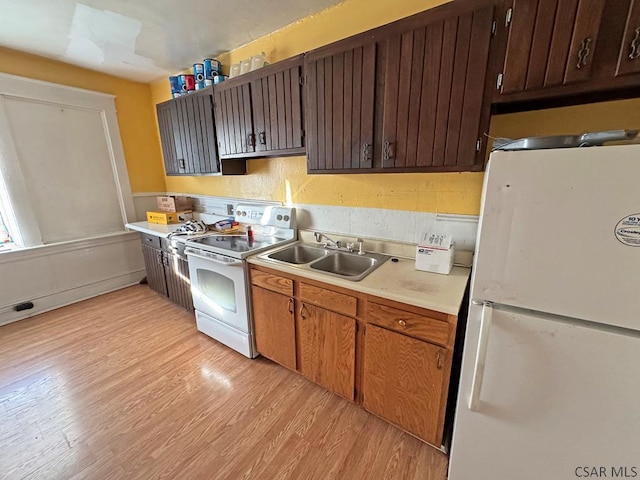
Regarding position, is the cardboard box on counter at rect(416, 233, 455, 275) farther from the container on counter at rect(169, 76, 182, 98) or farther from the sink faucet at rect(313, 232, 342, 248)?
the container on counter at rect(169, 76, 182, 98)

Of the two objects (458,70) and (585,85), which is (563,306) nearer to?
(585,85)

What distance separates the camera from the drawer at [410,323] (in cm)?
120

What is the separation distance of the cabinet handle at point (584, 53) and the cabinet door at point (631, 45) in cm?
9

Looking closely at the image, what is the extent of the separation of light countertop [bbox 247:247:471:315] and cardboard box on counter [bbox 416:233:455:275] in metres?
0.04

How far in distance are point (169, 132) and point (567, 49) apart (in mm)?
3204

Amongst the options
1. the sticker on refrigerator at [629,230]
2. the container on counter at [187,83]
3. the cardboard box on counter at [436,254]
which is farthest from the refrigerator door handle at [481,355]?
the container on counter at [187,83]

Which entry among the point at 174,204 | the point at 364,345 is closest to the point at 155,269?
the point at 174,204

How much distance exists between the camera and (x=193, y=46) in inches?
92.0

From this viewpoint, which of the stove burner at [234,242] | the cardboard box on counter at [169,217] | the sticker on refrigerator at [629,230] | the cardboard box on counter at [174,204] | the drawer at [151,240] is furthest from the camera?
the cardboard box on counter at [174,204]

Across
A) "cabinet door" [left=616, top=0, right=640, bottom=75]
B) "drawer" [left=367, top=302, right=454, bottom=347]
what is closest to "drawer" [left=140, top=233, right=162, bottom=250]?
"drawer" [left=367, top=302, right=454, bottom=347]

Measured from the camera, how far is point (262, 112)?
1983mm

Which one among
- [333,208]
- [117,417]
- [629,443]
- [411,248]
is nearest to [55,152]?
[117,417]

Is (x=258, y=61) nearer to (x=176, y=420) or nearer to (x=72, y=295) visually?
(x=176, y=420)

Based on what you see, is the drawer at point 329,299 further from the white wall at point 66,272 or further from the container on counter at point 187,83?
the white wall at point 66,272
